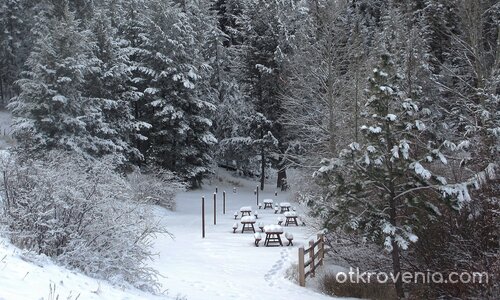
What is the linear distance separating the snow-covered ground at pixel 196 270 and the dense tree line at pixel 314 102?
209 centimetres

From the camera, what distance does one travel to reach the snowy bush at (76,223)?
760 cm

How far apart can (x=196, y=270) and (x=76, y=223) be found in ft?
15.5

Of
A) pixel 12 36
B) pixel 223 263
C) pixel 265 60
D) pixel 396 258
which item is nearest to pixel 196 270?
pixel 223 263

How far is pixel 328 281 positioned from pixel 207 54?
3011cm

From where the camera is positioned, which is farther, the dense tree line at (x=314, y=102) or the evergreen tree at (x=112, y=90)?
the evergreen tree at (x=112, y=90)

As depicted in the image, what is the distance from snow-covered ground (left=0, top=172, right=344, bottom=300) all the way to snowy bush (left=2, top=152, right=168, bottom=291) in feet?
2.03

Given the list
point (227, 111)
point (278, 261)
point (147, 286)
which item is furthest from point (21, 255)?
point (227, 111)

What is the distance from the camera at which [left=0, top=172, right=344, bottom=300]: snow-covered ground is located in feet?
18.6

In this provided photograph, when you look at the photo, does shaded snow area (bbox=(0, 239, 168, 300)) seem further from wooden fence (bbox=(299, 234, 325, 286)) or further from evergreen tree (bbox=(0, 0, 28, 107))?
evergreen tree (bbox=(0, 0, 28, 107))

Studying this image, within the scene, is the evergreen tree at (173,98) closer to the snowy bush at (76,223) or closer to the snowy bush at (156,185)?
the snowy bush at (156,185)

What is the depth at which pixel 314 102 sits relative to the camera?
19719 mm

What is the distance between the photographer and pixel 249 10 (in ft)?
127

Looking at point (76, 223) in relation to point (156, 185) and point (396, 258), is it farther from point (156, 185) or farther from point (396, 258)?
point (156, 185)

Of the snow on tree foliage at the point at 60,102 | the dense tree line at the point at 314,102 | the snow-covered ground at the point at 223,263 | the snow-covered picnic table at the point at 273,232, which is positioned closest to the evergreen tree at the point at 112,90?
the dense tree line at the point at 314,102
